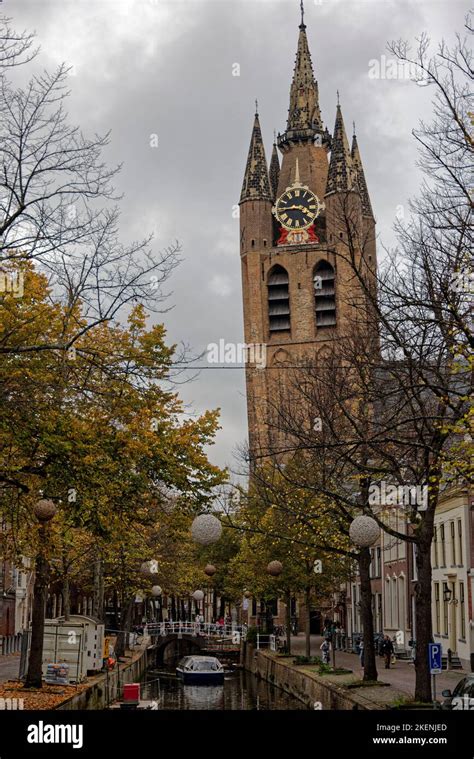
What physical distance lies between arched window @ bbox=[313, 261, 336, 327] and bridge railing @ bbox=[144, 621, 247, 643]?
142 ft

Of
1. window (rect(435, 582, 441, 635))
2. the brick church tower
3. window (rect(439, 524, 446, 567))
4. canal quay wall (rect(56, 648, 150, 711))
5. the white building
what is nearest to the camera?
canal quay wall (rect(56, 648, 150, 711))

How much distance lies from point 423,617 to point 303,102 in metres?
107

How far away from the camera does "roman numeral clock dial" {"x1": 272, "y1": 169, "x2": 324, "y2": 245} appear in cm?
11400

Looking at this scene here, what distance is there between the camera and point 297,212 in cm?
11506

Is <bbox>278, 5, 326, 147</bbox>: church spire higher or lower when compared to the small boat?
higher

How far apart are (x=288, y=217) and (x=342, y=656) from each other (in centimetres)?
6951

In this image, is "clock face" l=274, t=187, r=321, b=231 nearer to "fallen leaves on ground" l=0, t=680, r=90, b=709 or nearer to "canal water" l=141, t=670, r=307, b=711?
"canal water" l=141, t=670, r=307, b=711

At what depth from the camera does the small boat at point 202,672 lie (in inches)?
2031

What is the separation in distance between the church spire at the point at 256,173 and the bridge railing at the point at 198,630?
54.7 m

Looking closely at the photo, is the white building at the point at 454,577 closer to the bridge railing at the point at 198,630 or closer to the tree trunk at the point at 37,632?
the tree trunk at the point at 37,632

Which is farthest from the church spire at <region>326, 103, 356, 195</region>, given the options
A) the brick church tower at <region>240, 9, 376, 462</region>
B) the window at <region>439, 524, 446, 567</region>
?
the window at <region>439, 524, 446, 567</region>

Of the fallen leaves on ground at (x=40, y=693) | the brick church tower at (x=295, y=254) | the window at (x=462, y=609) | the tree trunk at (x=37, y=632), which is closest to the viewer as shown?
the fallen leaves on ground at (x=40, y=693)

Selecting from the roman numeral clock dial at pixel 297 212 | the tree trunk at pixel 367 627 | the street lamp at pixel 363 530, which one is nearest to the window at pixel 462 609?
the tree trunk at pixel 367 627
